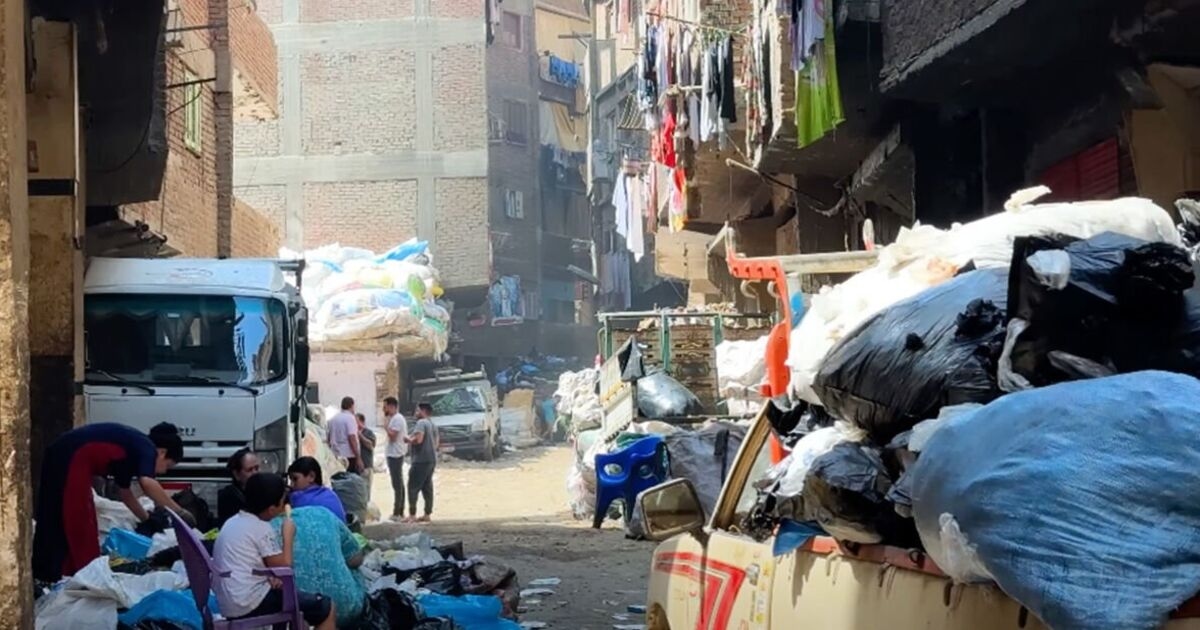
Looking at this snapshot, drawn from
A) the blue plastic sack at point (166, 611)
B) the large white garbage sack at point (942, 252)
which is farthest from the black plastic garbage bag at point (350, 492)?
the large white garbage sack at point (942, 252)

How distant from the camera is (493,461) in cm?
3391

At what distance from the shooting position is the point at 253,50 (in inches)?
882

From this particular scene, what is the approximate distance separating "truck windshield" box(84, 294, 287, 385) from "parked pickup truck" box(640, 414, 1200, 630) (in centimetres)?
778

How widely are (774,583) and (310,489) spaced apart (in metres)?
4.72

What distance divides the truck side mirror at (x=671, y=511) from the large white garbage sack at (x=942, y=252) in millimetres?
501

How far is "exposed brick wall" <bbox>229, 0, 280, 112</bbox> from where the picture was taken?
21.1 meters

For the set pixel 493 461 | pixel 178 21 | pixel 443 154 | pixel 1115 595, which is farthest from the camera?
pixel 443 154

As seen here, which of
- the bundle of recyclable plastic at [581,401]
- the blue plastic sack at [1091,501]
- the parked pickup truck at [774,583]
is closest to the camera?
the blue plastic sack at [1091,501]

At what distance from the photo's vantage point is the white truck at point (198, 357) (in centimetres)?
1247

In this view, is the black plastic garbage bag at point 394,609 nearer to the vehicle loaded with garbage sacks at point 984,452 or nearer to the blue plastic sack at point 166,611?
the blue plastic sack at point 166,611

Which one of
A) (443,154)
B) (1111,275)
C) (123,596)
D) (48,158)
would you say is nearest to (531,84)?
(443,154)

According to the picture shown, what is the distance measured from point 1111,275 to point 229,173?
19230 mm

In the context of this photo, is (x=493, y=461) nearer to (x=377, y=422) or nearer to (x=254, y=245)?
(x=377, y=422)

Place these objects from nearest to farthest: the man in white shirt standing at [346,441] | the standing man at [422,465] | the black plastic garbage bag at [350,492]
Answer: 1. the black plastic garbage bag at [350,492]
2. the man in white shirt standing at [346,441]
3. the standing man at [422,465]
